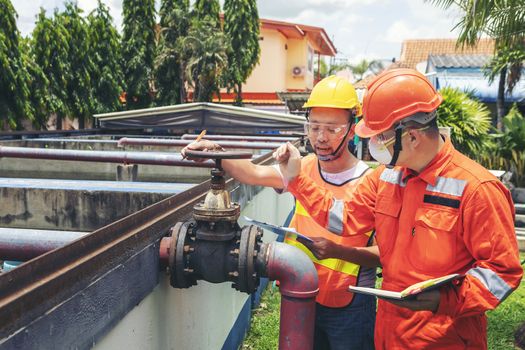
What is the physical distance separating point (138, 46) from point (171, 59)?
6.06 feet

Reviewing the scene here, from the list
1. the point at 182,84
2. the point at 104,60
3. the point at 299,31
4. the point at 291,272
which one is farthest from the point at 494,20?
the point at 299,31

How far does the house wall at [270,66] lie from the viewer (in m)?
32.7

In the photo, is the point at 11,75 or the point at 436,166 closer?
the point at 436,166

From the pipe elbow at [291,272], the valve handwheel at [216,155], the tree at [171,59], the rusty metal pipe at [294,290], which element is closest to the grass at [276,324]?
the rusty metal pipe at [294,290]

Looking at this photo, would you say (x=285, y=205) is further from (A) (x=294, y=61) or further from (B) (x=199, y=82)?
(A) (x=294, y=61)

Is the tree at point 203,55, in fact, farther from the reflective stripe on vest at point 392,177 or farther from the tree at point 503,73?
the reflective stripe on vest at point 392,177

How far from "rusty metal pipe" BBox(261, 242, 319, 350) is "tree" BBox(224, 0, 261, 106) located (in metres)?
25.6

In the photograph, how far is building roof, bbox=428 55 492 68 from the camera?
24.6 metres

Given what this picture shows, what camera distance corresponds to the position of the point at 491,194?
70.0 inches

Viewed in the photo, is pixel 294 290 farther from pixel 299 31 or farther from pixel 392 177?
pixel 299 31

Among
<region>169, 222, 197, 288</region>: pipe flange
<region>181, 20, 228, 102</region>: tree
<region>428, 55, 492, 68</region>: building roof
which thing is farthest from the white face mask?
<region>428, 55, 492, 68</region>: building roof

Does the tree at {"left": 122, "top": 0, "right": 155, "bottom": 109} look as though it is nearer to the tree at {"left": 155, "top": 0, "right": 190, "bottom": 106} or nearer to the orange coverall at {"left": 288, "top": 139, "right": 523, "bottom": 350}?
the tree at {"left": 155, "top": 0, "right": 190, "bottom": 106}

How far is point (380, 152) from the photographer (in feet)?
6.52

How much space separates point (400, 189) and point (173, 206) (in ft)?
3.29
